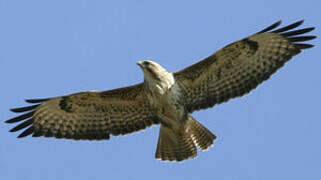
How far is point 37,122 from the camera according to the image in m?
13.9

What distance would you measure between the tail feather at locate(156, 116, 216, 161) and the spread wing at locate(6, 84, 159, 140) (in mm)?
392

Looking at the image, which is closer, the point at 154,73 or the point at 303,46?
the point at 154,73

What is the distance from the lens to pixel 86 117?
13.9 meters

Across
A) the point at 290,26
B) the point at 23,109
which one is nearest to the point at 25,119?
the point at 23,109

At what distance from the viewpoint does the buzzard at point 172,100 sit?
13.1m

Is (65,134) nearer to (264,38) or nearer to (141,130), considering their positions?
(141,130)

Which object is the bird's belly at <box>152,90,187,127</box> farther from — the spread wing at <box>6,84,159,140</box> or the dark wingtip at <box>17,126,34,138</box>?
the dark wingtip at <box>17,126,34,138</box>

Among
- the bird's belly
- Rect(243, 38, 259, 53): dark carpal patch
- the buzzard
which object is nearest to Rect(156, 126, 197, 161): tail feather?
the buzzard

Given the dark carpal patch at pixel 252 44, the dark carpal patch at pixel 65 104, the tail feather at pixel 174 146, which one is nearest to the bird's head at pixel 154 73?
the tail feather at pixel 174 146

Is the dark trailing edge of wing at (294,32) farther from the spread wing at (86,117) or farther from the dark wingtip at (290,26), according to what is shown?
the spread wing at (86,117)

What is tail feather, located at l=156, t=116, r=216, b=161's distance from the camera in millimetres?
13594

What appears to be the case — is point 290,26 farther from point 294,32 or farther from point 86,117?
point 86,117

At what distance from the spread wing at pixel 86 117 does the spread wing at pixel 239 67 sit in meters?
0.90

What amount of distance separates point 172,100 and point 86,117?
177 centimetres
